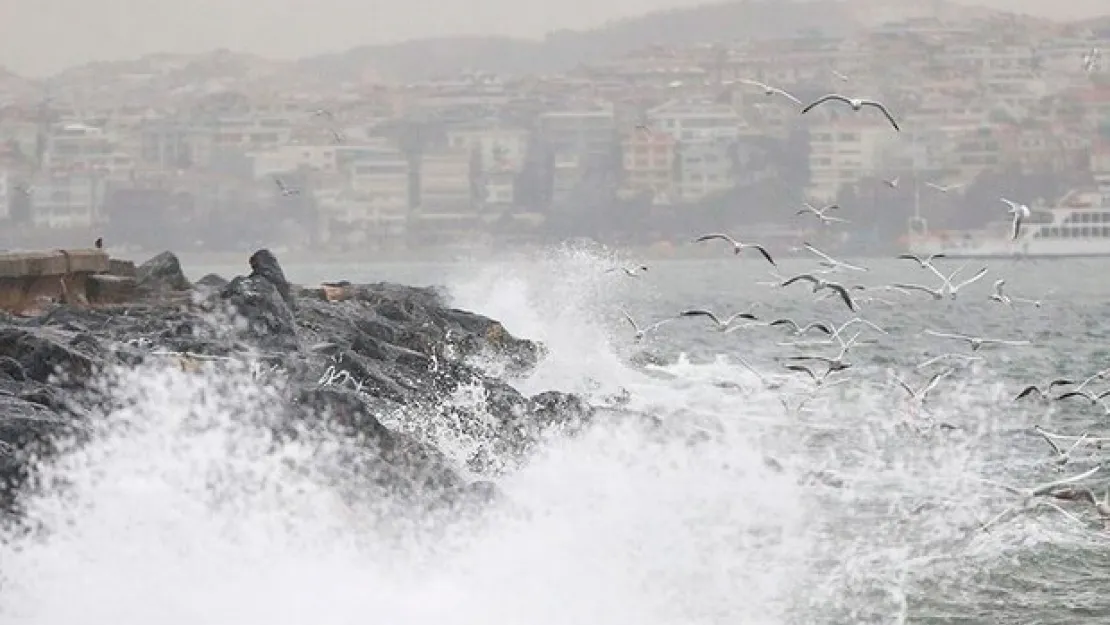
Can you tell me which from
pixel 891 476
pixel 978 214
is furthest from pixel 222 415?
pixel 978 214

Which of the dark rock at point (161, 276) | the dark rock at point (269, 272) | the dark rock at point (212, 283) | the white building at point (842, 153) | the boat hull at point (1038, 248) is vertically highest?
the dark rock at point (269, 272)

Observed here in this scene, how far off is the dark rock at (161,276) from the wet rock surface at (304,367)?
0.06 ft

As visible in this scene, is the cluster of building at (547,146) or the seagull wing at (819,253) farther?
the cluster of building at (547,146)

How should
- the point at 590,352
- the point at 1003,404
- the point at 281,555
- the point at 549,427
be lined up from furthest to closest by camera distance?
the point at 590,352
the point at 1003,404
the point at 549,427
the point at 281,555

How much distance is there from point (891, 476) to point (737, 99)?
113m

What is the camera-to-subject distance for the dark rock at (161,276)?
19.7m

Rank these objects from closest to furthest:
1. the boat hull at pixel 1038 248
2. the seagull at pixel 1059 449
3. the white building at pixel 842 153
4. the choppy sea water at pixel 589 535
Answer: the choppy sea water at pixel 589 535 → the seagull at pixel 1059 449 → the boat hull at pixel 1038 248 → the white building at pixel 842 153

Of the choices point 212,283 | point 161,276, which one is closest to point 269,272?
point 161,276

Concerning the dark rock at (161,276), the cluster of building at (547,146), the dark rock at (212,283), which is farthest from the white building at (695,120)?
the dark rock at (161,276)

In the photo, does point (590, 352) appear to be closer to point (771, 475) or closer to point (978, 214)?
point (771, 475)

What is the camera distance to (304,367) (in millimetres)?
13578

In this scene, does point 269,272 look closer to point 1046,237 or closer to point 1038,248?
point 1038,248

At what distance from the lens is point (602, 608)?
10.3 meters

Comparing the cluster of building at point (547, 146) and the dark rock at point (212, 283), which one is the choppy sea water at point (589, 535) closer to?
the dark rock at point (212, 283)
